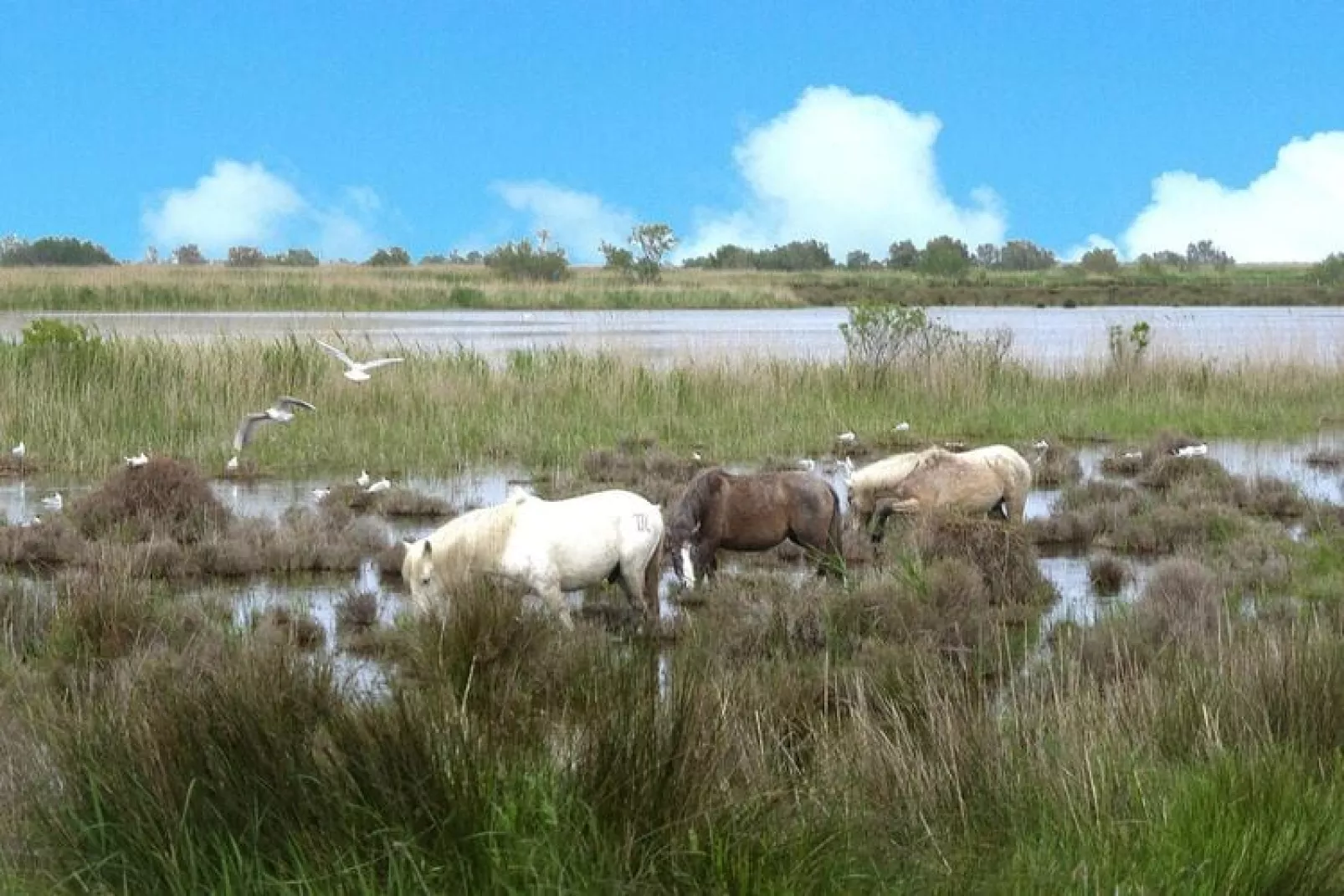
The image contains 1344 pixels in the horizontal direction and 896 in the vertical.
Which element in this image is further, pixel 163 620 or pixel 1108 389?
pixel 1108 389

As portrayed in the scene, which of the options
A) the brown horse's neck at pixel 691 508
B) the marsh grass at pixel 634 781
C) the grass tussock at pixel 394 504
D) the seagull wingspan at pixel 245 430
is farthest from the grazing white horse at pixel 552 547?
the seagull wingspan at pixel 245 430

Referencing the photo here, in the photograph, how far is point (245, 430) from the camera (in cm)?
1745

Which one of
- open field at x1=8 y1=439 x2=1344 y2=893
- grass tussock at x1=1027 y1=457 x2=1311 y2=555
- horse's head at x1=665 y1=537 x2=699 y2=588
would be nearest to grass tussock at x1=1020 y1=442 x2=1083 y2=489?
grass tussock at x1=1027 y1=457 x2=1311 y2=555

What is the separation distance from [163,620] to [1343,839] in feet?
19.4

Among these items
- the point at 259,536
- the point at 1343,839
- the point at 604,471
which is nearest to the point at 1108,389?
the point at 604,471

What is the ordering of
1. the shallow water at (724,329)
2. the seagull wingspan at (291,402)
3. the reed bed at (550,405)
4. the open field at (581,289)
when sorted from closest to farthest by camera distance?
1. the seagull wingspan at (291,402)
2. the reed bed at (550,405)
3. the shallow water at (724,329)
4. the open field at (581,289)

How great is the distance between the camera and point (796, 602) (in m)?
9.10

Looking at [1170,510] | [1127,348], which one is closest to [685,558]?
[1170,510]

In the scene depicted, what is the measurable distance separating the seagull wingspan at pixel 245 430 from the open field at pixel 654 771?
31.3 ft

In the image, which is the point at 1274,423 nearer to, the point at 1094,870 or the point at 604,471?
the point at 604,471

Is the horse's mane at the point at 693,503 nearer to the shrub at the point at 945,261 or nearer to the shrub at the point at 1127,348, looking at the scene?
the shrub at the point at 1127,348

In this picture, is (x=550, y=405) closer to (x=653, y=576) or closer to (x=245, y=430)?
(x=245, y=430)

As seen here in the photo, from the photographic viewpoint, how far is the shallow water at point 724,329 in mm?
26969

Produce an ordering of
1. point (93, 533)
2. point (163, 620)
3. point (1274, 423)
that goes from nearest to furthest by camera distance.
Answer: point (163, 620) < point (93, 533) < point (1274, 423)
